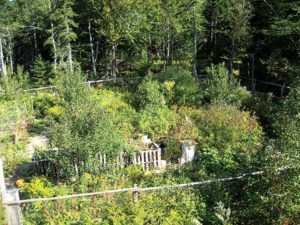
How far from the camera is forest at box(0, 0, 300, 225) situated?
8.47m

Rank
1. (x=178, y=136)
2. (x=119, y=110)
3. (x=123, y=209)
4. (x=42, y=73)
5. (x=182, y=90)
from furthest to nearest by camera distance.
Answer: (x=42, y=73)
(x=182, y=90)
(x=119, y=110)
(x=178, y=136)
(x=123, y=209)

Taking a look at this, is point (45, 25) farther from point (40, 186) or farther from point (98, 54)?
point (40, 186)

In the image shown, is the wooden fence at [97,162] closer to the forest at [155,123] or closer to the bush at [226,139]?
the forest at [155,123]

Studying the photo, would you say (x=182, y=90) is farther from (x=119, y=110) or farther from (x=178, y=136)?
(x=178, y=136)

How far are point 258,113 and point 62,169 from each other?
10012 millimetres

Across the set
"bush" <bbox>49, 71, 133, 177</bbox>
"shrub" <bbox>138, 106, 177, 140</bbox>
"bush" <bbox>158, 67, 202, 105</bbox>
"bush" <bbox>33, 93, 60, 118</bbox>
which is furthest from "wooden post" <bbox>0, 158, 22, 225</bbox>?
"bush" <bbox>158, 67, 202, 105</bbox>

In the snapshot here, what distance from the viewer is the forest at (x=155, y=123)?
8.47m

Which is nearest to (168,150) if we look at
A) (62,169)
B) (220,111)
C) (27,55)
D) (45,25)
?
(220,111)

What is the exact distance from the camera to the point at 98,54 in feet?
108

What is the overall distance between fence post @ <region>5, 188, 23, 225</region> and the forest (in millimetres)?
61

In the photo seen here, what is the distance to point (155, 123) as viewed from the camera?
51.8 feet

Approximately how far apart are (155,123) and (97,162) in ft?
16.8

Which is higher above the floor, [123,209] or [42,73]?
[42,73]

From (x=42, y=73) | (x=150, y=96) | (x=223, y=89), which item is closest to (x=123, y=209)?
(x=150, y=96)
